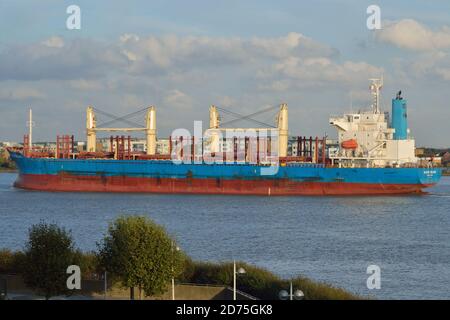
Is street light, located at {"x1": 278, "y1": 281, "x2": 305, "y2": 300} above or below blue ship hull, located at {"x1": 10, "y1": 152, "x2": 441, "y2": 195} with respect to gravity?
below

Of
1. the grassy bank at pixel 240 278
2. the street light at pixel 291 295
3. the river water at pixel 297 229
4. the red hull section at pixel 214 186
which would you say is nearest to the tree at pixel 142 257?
the grassy bank at pixel 240 278

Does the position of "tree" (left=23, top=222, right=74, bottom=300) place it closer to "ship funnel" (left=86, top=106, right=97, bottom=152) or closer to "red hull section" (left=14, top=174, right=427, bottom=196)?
"red hull section" (left=14, top=174, right=427, bottom=196)

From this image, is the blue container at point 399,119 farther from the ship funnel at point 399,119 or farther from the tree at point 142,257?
the tree at point 142,257

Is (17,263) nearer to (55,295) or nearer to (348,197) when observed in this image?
(55,295)

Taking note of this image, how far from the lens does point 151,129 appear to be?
2055 inches

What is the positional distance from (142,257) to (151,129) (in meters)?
36.7

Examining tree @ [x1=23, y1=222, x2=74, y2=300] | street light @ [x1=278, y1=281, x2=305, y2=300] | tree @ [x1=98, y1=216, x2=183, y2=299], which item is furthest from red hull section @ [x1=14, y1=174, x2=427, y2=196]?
street light @ [x1=278, y1=281, x2=305, y2=300]

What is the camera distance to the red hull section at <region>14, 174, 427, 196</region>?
4191 centimetres

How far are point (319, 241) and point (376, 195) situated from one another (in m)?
16.9

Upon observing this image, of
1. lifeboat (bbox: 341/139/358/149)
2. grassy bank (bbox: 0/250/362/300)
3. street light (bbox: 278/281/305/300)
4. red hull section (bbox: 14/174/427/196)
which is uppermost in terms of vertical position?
lifeboat (bbox: 341/139/358/149)

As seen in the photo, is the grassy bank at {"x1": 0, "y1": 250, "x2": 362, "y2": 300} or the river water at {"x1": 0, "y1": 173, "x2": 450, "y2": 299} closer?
the grassy bank at {"x1": 0, "y1": 250, "x2": 362, "y2": 300}

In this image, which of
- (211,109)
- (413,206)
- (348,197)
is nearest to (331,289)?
(413,206)

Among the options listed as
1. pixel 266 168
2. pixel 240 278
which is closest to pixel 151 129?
pixel 266 168
